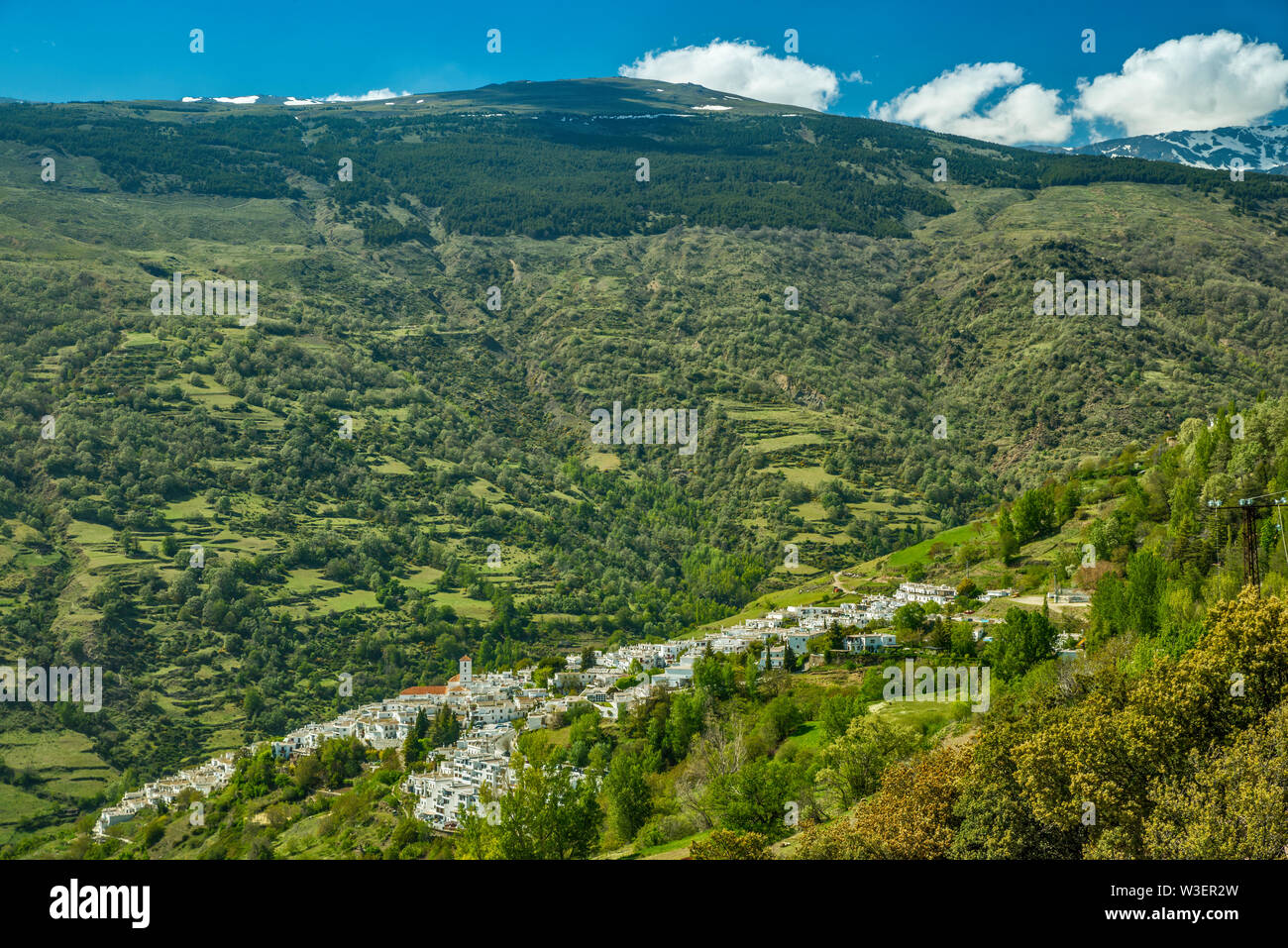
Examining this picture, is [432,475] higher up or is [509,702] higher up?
[432,475]

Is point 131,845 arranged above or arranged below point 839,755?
below

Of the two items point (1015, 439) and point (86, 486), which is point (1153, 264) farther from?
point (86, 486)

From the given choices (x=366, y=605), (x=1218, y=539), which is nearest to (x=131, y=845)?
(x=366, y=605)

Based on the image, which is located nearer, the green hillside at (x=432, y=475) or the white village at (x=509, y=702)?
the white village at (x=509, y=702)

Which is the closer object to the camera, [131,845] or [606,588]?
[131,845]

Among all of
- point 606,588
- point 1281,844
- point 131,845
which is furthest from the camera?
point 606,588

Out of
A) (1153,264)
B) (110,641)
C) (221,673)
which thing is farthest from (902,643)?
(1153,264)

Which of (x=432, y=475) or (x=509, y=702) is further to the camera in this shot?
(x=432, y=475)

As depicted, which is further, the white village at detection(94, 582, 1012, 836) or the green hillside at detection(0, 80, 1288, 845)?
the green hillside at detection(0, 80, 1288, 845)
